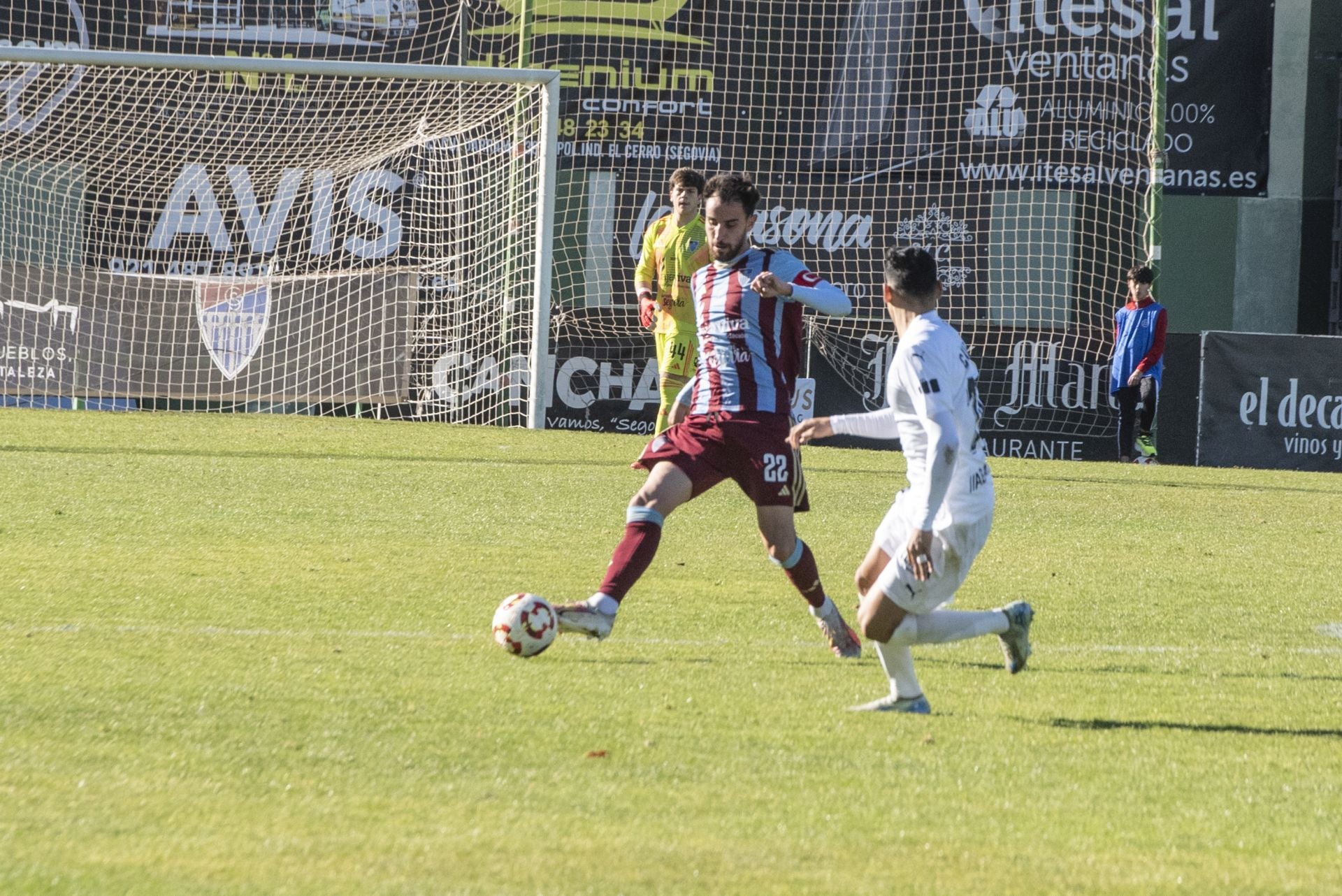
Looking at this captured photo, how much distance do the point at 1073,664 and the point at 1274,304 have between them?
17249 mm

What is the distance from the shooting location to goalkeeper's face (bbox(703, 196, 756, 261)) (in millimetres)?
5961

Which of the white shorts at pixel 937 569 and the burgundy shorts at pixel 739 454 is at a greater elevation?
the burgundy shorts at pixel 739 454

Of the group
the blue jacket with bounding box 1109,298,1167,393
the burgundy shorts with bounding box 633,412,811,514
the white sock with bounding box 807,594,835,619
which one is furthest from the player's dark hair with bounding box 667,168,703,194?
the blue jacket with bounding box 1109,298,1167,393

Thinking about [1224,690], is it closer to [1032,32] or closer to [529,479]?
[529,479]

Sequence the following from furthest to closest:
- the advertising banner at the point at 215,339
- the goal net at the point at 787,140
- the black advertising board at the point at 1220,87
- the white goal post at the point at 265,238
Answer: the black advertising board at the point at 1220,87 → the goal net at the point at 787,140 → the advertising banner at the point at 215,339 → the white goal post at the point at 265,238

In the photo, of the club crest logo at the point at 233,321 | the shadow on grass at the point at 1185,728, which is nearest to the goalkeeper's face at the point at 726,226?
the shadow on grass at the point at 1185,728

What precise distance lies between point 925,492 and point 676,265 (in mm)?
5986

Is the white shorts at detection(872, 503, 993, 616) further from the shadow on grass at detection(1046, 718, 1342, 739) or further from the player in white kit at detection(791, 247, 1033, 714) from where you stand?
the shadow on grass at detection(1046, 718, 1342, 739)

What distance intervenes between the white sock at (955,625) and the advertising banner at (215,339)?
12.4 meters

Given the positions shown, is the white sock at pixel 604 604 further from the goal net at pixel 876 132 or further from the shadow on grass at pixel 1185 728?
the goal net at pixel 876 132

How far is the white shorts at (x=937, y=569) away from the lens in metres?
4.83

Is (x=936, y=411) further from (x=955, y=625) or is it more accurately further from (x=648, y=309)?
(x=648, y=309)

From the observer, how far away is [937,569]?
486cm

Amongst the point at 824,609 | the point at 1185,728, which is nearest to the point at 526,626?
the point at 824,609
